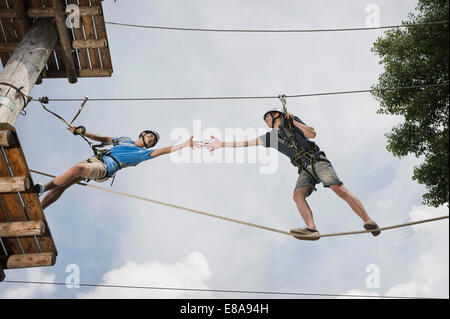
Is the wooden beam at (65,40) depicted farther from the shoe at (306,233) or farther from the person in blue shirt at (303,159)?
the shoe at (306,233)

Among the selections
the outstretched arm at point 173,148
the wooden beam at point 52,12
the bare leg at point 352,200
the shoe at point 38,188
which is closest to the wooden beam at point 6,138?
the shoe at point 38,188

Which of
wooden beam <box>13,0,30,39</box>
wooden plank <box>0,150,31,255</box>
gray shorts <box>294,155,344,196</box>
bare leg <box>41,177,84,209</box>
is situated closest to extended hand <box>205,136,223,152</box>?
gray shorts <box>294,155,344,196</box>

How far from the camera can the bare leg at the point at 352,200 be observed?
201 inches

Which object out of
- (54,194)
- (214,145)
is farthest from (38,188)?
(214,145)

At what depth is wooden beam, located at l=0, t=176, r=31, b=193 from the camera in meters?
4.85

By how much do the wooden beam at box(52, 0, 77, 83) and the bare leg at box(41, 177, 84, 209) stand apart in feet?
9.08

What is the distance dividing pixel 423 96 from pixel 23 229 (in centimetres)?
899

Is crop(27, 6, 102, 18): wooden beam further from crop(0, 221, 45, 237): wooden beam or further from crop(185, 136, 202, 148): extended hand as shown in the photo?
crop(0, 221, 45, 237): wooden beam

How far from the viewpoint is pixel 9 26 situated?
6855 mm

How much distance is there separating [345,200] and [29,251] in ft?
16.6

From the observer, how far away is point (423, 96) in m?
8.46

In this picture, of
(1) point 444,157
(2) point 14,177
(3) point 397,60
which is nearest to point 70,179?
(2) point 14,177

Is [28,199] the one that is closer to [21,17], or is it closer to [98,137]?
[98,137]

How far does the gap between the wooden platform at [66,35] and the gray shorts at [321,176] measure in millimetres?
4746
